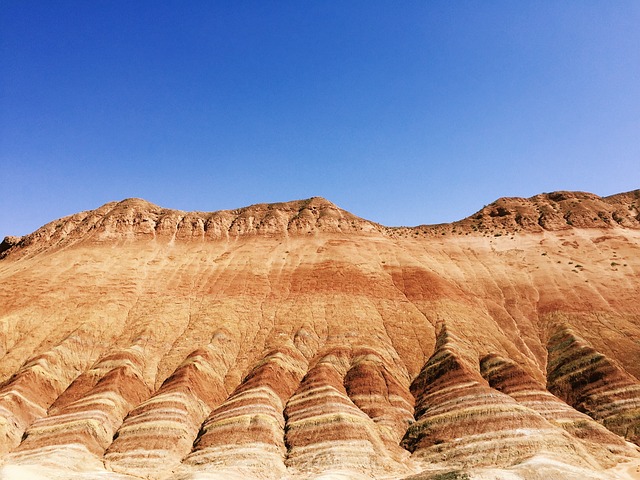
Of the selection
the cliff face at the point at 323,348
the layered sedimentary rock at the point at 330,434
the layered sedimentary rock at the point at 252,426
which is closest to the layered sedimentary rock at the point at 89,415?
the cliff face at the point at 323,348

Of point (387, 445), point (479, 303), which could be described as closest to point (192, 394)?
point (387, 445)

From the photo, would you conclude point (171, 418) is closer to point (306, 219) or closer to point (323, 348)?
point (323, 348)

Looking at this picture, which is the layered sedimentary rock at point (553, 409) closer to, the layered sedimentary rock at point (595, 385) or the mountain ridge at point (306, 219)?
the layered sedimentary rock at point (595, 385)

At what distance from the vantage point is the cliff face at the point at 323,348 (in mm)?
43938

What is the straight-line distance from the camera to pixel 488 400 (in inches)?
1909

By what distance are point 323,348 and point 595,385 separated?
35.1 meters

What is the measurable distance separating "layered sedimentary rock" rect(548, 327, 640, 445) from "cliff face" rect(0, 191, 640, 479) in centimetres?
23

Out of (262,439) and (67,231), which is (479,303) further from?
(67,231)

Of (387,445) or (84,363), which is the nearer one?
(387,445)

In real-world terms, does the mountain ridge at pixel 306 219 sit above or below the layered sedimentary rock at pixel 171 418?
above

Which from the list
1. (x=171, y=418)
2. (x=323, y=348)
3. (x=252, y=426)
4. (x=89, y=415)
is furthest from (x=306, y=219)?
(x=89, y=415)

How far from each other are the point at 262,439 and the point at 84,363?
31.3 metres

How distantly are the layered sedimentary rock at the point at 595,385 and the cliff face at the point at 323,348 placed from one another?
0.76ft

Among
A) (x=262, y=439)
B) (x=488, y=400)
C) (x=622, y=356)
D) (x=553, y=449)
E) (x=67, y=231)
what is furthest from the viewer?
(x=67, y=231)
